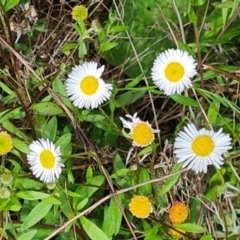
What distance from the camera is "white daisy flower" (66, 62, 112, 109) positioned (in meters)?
1.27

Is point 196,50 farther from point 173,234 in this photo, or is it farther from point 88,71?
point 173,234

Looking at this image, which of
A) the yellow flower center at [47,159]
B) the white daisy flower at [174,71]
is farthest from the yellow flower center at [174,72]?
the yellow flower center at [47,159]

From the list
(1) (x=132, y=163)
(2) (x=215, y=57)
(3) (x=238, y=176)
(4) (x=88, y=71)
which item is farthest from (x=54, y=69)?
(3) (x=238, y=176)

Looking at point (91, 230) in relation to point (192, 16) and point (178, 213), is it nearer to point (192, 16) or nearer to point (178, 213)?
point (178, 213)

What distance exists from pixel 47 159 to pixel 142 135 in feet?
0.73

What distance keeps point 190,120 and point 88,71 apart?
1.02ft

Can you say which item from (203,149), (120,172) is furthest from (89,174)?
(203,149)

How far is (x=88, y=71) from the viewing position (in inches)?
50.9

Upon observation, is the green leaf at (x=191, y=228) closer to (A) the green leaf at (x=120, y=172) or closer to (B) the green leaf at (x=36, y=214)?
(A) the green leaf at (x=120, y=172)

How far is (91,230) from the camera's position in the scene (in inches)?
50.1

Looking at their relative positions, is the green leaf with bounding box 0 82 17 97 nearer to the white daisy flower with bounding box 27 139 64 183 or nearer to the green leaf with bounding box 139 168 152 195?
the white daisy flower with bounding box 27 139 64 183

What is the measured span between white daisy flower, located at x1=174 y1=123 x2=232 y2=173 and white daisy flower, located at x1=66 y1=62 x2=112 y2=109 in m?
0.22

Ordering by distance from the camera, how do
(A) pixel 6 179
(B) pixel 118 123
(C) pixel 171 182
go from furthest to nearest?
(B) pixel 118 123
(C) pixel 171 182
(A) pixel 6 179

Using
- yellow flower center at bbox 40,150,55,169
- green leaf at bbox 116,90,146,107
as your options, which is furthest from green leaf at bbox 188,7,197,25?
yellow flower center at bbox 40,150,55,169
